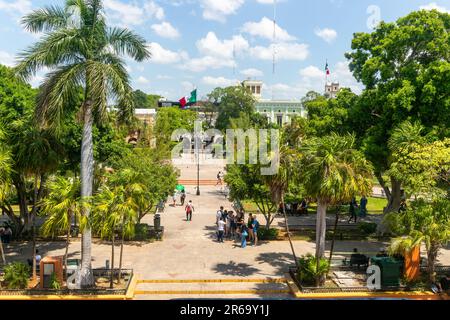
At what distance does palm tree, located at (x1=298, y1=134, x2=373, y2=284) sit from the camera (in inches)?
511

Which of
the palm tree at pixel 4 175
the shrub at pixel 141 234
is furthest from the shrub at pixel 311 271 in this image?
the palm tree at pixel 4 175

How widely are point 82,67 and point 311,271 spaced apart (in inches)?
417

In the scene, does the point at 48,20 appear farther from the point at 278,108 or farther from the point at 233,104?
the point at 278,108

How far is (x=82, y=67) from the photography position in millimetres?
13297

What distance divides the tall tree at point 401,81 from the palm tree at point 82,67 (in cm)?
1212

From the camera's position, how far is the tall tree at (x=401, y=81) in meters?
18.2

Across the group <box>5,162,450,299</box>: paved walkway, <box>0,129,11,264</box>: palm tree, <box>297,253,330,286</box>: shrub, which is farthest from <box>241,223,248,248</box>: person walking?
<box>0,129,11,264</box>: palm tree

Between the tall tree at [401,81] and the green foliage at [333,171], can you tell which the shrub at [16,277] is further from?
the tall tree at [401,81]

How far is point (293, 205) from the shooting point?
89.7 feet

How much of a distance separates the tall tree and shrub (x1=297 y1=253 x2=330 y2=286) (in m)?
6.21

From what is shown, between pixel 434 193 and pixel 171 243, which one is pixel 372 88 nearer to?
pixel 434 193

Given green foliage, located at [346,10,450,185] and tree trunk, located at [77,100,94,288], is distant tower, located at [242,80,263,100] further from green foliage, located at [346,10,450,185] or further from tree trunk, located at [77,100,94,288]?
tree trunk, located at [77,100,94,288]

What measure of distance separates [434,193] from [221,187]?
28.8 metres

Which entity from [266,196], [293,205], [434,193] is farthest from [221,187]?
[434,193]
